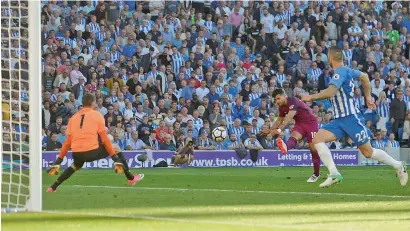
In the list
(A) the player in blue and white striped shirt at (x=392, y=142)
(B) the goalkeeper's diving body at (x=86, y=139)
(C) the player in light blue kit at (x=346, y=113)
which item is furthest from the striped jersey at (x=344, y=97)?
(A) the player in blue and white striped shirt at (x=392, y=142)

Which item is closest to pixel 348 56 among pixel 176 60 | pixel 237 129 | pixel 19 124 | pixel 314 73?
pixel 314 73

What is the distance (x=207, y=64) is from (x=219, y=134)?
11.5ft

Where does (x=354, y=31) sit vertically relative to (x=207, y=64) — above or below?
above

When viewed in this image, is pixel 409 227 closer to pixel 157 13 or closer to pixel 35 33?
pixel 35 33

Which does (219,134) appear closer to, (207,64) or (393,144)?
(207,64)

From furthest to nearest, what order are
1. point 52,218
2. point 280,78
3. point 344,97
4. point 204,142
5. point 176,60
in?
1. point 280,78
2. point 176,60
3. point 204,142
4. point 344,97
5. point 52,218

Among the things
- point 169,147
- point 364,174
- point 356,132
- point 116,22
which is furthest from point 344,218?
point 116,22

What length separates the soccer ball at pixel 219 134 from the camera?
26.3 metres

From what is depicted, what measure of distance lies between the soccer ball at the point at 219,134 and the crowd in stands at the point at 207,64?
40 cm

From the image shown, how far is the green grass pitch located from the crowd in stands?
6.45 m

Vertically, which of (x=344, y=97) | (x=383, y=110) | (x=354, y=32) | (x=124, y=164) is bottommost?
(x=383, y=110)

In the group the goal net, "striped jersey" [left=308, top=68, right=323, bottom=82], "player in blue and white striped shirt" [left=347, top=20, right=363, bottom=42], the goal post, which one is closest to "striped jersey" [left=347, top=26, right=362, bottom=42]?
"player in blue and white striped shirt" [left=347, top=20, right=363, bottom=42]

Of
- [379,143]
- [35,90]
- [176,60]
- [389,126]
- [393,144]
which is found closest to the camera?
[35,90]

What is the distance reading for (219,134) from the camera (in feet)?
86.0
